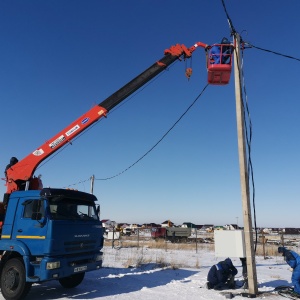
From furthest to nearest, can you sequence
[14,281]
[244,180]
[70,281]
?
[70,281], [244,180], [14,281]

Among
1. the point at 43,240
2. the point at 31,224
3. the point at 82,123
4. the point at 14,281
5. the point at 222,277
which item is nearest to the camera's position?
the point at 43,240

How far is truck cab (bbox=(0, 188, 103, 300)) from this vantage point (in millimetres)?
7738

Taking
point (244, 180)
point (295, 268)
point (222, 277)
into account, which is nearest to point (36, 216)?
point (222, 277)

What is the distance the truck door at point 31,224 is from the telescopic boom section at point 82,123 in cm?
161

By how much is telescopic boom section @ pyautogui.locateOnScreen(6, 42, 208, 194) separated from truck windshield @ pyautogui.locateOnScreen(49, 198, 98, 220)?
1.98m

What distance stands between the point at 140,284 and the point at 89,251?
2094mm

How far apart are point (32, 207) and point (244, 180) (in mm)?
5741

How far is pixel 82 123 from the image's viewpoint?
10.8m

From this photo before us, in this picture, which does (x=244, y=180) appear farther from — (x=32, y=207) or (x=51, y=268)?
(x=32, y=207)

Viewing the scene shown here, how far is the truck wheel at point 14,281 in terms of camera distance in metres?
7.76

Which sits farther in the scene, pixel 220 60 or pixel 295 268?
pixel 220 60

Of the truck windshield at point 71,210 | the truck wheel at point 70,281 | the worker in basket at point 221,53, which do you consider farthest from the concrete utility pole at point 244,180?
the truck wheel at point 70,281

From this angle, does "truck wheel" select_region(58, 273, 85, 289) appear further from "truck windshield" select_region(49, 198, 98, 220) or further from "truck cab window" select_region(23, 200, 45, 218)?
"truck cab window" select_region(23, 200, 45, 218)

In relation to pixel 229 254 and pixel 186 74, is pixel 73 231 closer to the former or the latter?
pixel 229 254
